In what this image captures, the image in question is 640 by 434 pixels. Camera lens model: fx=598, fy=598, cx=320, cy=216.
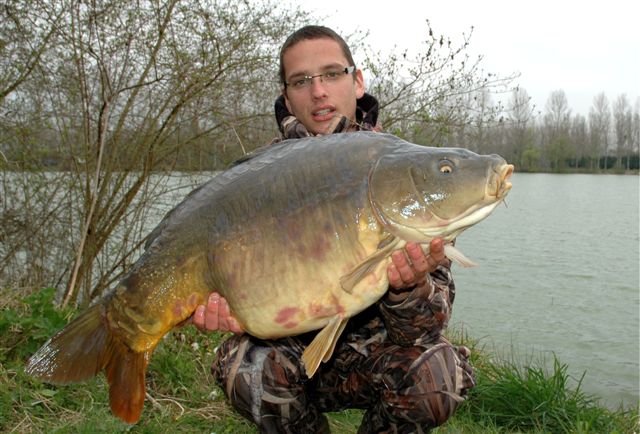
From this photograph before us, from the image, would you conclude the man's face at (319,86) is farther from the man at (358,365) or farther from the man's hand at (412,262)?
the man's hand at (412,262)

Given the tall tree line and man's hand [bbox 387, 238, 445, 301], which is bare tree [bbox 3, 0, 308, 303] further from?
man's hand [bbox 387, 238, 445, 301]

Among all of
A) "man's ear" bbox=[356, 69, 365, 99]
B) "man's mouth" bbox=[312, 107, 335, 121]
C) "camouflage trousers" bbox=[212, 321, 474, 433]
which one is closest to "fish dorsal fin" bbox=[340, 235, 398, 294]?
"camouflage trousers" bbox=[212, 321, 474, 433]

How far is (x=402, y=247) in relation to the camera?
163 centimetres

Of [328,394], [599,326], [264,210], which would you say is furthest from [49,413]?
[599,326]

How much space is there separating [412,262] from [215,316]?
2.00ft

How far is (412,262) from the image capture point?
1656 mm

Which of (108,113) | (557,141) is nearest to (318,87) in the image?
(108,113)

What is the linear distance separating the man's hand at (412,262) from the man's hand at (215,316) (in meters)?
0.49

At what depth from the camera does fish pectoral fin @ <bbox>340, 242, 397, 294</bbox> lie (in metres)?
1.58

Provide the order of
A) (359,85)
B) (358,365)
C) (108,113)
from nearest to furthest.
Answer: (358,365)
(359,85)
(108,113)

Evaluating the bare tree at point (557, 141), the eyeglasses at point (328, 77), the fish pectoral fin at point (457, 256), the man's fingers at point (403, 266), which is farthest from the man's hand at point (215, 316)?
the bare tree at point (557, 141)

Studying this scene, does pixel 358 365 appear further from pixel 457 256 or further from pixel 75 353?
pixel 75 353

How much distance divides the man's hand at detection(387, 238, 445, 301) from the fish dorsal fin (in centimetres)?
4

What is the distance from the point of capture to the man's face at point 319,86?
2465 mm
